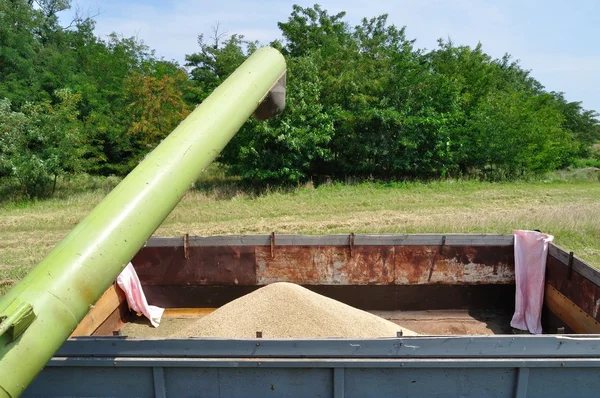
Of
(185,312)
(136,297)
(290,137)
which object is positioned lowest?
(185,312)

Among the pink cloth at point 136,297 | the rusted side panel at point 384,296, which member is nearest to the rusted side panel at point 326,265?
the rusted side panel at point 384,296

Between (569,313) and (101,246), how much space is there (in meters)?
4.27

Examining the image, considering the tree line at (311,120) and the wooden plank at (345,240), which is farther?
the tree line at (311,120)

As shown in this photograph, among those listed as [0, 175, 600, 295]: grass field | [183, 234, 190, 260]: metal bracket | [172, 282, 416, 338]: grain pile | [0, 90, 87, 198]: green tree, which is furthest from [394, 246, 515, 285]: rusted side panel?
[0, 90, 87, 198]: green tree

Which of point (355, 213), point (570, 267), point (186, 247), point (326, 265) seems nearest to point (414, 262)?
point (326, 265)

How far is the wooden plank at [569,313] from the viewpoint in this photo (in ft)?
13.1

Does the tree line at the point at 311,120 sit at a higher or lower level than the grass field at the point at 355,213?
higher

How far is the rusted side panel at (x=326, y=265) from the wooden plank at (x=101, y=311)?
1559 millimetres

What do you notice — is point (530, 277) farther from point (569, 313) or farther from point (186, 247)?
point (186, 247)

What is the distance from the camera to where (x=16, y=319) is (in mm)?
1742

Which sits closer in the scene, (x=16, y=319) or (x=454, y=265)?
(x=16, y=319)

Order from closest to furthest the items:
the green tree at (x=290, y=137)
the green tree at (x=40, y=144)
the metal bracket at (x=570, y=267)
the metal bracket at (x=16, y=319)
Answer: the metal bracket at (x=16, y=319) < the metal bracket at (x=570, y=267) < the green tree at (x=40, y=144) < the green tree at (x=290, y=137)

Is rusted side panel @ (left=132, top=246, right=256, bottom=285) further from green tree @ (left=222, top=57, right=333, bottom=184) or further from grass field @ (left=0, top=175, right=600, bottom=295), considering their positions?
green tree @ (left=222, top=57, right=333, bottom=184)

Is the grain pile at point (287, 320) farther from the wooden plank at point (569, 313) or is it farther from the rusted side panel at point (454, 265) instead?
the wooden plank at point (569, 313)
